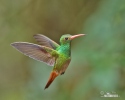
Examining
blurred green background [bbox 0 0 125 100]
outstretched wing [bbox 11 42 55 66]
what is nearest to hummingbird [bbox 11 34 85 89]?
outstretched wing [bbox 11 42 55 66]

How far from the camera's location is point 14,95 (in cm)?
119

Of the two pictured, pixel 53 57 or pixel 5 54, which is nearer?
pixel 53 57

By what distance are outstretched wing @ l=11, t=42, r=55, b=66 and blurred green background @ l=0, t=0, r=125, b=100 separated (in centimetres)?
42

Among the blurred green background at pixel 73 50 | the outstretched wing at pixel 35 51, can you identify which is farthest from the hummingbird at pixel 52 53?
the blurred green background at pixel 73 50

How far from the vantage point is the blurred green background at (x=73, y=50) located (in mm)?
970

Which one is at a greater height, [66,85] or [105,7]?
[105,7]

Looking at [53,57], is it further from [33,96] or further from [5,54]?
[5,54]

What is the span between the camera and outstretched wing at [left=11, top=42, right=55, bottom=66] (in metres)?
0.39

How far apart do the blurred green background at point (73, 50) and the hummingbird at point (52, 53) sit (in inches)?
16.2

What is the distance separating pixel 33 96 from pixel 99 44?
0.35 meters

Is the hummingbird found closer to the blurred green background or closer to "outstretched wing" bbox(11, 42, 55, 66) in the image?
"outstretched wing" bbox(11, 42, 55, 66)

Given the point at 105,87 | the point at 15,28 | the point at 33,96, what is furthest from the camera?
the point at 15,28

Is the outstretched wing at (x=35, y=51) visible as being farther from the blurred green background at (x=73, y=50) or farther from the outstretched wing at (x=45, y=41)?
the blurred green background at (x=73, y=50)

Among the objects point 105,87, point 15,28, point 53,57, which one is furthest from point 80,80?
point 53,57
